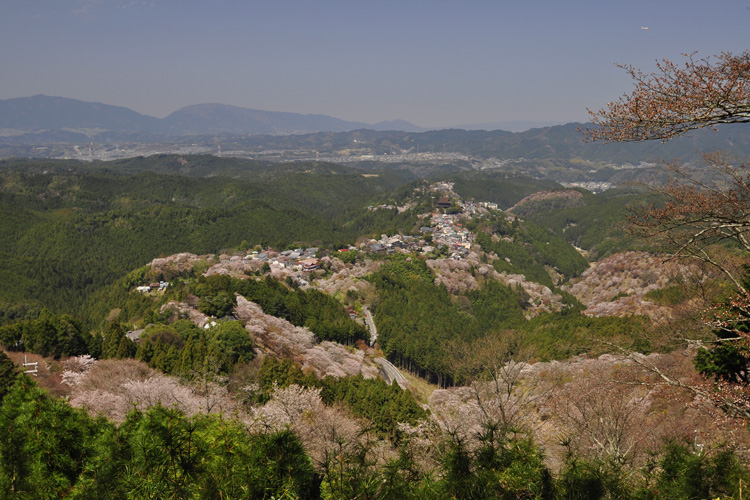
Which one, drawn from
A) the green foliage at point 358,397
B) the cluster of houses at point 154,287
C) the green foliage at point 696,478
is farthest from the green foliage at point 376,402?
the cluster of houses at point 154,287

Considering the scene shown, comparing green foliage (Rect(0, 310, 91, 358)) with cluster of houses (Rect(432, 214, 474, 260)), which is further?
cluster of houses (Rect(432, 214, 474, 260))

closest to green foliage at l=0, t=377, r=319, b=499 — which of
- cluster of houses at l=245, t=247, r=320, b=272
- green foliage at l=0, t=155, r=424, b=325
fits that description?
green foliage at l=0, t=155, r=424, b=325

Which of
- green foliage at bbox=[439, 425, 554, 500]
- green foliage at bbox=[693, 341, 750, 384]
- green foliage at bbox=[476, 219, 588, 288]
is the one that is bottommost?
green foliage at bbox=[476, 219, 588, 288]

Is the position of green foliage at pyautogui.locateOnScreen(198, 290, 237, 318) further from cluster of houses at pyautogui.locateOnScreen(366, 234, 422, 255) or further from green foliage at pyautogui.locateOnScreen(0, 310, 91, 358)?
cluster of houses at pyautogui.locateOnScreen(366, 234, 422, 255)

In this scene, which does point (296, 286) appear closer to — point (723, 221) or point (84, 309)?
point (84, 309)

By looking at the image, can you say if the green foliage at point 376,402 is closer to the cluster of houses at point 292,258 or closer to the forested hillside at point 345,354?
the forested hillside at point 345,354

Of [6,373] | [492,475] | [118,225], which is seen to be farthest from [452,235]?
[492,475]

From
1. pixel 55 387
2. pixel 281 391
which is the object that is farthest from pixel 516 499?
pixel 55 387
